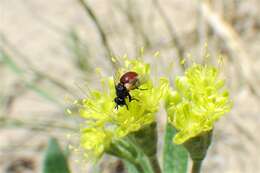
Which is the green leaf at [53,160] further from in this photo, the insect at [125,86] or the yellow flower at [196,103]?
the yellow flower at [196,103]

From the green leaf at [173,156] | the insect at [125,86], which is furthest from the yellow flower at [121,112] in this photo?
the green leaf at [173,156]

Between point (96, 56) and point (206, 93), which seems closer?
point (206, 93)

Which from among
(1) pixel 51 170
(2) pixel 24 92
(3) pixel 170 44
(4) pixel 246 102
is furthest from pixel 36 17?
(1) pixel 51 170

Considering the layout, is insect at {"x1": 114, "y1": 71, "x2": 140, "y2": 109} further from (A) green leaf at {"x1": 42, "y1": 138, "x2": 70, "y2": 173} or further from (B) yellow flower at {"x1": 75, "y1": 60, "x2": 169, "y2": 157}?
(A) green leaf at {"x1": 42, "y1": 138, "x2": 70, "y2": 173}

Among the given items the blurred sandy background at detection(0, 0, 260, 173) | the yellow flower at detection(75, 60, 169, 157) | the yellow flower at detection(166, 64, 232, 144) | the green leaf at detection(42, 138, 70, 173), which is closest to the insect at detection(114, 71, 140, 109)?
the yellow flower at detection(75, 60, 169, 157)

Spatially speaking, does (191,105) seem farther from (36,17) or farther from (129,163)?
(36,17)

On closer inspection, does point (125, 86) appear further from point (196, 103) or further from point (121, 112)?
point (196, 103)
